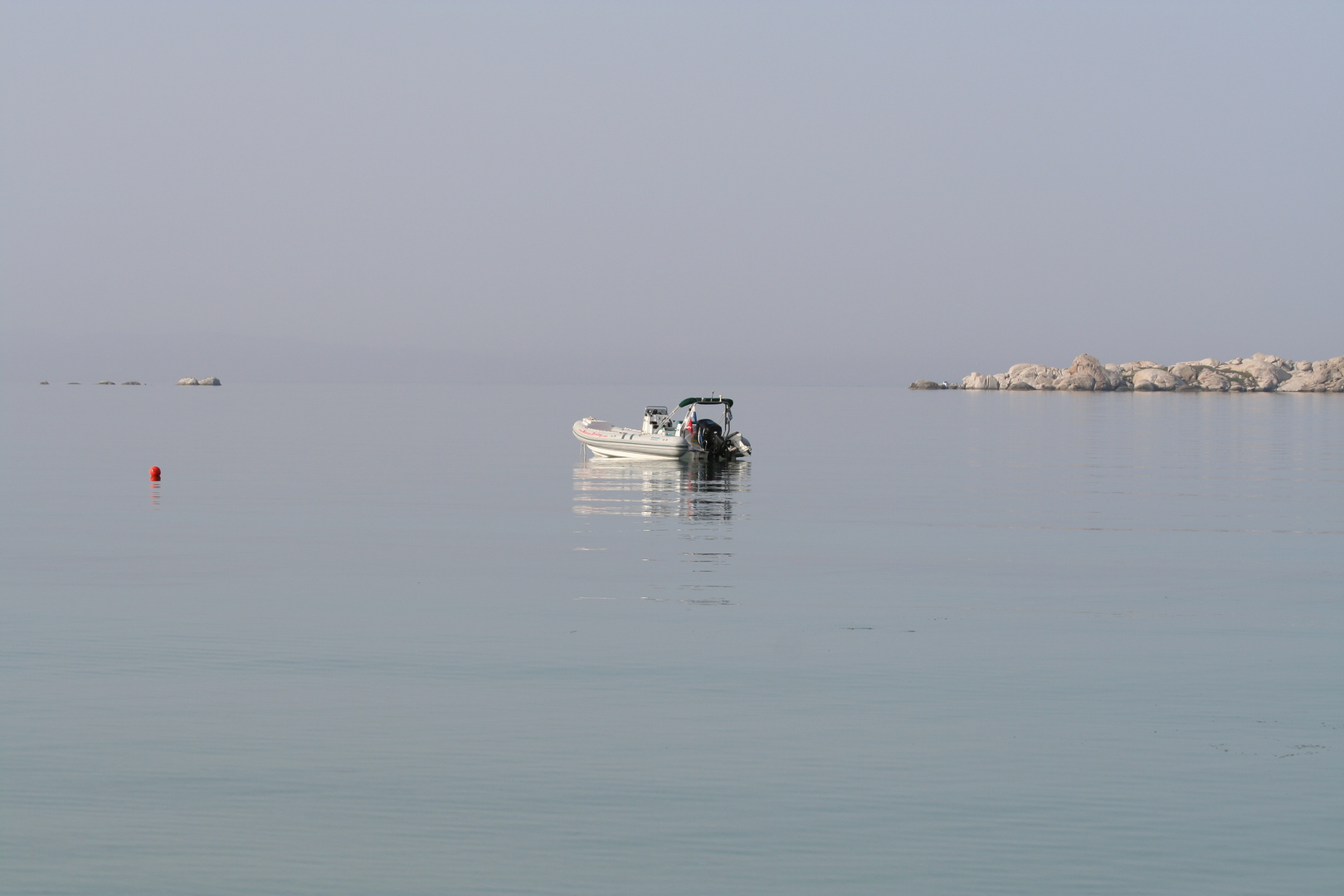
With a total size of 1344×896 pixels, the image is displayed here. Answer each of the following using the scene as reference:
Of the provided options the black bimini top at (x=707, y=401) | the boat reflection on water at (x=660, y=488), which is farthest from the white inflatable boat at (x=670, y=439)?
the boat reflection on water at (x=660, y=488)

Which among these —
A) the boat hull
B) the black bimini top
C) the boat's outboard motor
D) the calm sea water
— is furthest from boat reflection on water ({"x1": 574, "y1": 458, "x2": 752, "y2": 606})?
the black bimini top

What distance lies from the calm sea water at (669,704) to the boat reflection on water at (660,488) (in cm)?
254

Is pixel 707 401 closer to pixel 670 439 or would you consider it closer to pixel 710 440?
pixel 710 440

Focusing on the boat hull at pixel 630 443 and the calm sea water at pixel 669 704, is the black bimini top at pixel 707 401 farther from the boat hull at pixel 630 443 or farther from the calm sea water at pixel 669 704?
the calm sea water at pixel 669 704

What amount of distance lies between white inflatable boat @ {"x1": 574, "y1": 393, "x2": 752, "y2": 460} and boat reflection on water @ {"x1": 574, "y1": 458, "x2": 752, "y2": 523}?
0.59m

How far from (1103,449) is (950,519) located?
1826 inches

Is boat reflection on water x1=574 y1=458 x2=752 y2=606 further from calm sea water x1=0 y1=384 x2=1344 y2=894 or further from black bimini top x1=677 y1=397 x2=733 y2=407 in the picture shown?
black bimini top x1=677 y1=397 x2=733 y2=407

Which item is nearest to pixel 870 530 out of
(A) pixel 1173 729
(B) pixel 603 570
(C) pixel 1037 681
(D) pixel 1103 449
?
(B) pixel 603 570

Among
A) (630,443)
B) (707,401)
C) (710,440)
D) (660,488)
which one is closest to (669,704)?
(660,488)

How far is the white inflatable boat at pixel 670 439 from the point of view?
67.8 meters

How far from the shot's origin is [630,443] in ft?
231

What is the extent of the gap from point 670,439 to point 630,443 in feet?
10.9

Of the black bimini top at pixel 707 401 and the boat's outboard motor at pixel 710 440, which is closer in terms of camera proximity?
the boat's outboard motor at pixel 710 440

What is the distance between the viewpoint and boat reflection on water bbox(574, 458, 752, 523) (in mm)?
44938
